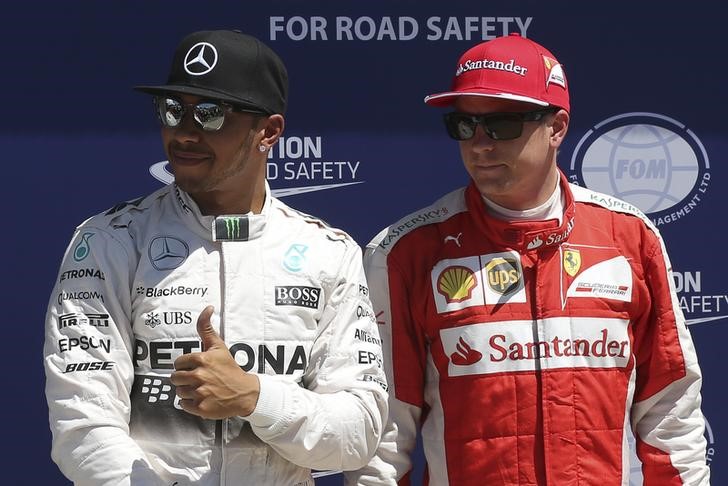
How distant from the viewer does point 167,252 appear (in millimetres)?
1868

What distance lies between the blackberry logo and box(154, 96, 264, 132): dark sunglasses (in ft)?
1.39

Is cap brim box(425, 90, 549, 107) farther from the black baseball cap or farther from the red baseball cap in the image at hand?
the black baseball cap

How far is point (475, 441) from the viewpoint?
216 cm

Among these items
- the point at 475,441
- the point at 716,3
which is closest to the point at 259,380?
the point at 475,441

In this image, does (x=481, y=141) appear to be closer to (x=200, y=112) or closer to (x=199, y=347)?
(x=200, y=112)

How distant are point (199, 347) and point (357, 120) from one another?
114 centimetres

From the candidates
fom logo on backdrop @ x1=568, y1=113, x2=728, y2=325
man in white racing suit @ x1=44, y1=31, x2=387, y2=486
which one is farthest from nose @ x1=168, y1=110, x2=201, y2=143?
fom logo on backdrop @ x1=568, y1=113, x2=728, y2=325

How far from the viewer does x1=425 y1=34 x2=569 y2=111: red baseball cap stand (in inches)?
85.6

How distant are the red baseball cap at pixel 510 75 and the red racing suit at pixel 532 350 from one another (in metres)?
0.21

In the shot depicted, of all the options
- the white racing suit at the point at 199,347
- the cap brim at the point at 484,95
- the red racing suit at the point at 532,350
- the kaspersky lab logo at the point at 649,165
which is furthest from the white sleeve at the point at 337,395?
the kaspersky lab logo at the point at 649,165

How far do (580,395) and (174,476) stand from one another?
2.72 ft

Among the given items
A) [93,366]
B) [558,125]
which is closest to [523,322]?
[558,125]

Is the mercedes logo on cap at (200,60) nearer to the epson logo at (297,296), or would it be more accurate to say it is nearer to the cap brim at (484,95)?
the epson logo at (297,296)

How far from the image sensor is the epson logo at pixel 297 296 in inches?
73.9
